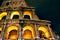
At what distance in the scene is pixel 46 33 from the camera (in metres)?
33.0

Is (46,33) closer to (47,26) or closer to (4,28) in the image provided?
(47,26)

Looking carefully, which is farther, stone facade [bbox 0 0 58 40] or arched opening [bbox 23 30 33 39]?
arched opening [bbox 23 30 33 39]

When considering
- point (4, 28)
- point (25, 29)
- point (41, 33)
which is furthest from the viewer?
point (41, 33)

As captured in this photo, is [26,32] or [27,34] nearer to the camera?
[27,34]

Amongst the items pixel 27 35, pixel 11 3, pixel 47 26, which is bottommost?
pixel 27 35

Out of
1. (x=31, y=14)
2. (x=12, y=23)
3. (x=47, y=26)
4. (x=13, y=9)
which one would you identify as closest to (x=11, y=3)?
(x=13, y=9)

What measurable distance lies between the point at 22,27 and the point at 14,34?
393 cm

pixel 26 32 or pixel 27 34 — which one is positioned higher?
pixel 26 32

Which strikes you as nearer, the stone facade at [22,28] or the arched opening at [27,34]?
the stone facade at [22,28]

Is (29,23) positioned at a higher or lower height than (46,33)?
higher

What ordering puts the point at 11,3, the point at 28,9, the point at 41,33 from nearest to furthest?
the point at 41,33 < the point at 28,9 < the point at 11,3

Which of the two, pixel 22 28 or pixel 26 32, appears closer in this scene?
pixel 22 28

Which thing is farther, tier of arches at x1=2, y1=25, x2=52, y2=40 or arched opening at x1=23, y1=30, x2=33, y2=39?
arched opening at x1=23, y1=30, x2=33, y2=39

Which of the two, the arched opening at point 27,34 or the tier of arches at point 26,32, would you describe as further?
the arched opening at point 27,34
